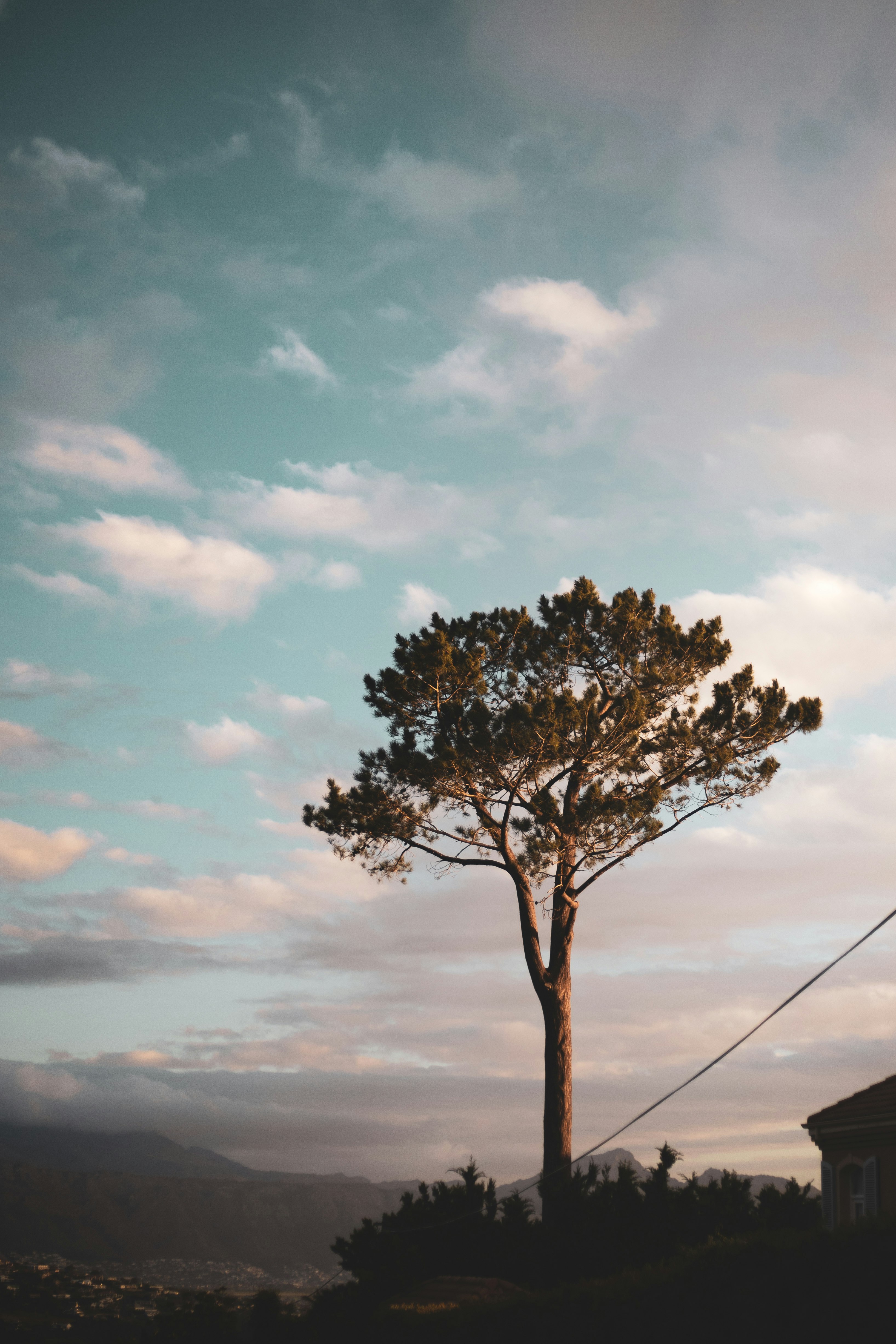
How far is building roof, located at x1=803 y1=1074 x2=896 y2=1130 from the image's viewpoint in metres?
17.3

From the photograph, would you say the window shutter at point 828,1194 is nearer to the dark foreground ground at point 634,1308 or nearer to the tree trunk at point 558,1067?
the tree trunk at point 558,1067

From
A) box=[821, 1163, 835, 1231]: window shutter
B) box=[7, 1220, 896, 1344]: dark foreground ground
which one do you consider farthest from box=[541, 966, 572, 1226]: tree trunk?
box=[821, 1163, 835, 1231]: window shutter

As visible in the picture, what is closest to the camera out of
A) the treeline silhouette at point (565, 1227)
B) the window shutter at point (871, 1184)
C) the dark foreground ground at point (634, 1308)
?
the dark foreground ground at point (634, 1308)

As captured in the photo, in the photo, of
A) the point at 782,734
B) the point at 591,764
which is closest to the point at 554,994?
the point at 591,764

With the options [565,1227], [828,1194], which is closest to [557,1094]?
[565,1227]

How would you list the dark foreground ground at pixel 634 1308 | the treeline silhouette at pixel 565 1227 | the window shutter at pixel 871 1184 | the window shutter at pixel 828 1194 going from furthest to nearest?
1. the window shutter at pixel 828 1194
2. the window shutter at pixel 871 1184
3. the treeline silhouette at pixel 565 1227
4. the dark foreground ground at pixel 634 1308

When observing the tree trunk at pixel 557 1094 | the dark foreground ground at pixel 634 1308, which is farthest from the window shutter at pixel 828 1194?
the dark foreground ground at pixel 634 1308

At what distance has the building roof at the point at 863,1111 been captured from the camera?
1733 centimetres

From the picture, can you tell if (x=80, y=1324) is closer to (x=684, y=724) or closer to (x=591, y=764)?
(x=591, y=764)

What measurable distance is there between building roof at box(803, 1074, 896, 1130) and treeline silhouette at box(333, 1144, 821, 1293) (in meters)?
1.47

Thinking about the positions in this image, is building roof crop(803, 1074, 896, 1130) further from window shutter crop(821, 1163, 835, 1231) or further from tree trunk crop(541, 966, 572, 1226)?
tree trunk crop(541, 966, 572, 1226)

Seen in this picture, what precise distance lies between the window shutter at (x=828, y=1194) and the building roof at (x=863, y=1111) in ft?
2.52

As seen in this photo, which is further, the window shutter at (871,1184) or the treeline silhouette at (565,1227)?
the window shutter at (871,1184)

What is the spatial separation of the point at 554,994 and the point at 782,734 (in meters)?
7.86
